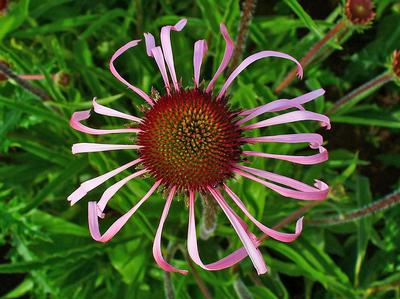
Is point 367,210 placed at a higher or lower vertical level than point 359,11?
lower

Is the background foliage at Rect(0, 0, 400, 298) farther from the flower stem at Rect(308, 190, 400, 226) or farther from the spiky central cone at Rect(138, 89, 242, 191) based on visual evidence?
the spiky central cone at Rect(138, 89, 242, 191)

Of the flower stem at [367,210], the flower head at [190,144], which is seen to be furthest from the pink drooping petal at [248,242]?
the flower stem at [367,210]

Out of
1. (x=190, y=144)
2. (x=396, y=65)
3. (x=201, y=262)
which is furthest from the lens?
(x=396, y=65)

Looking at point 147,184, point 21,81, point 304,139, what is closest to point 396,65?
point 304,139

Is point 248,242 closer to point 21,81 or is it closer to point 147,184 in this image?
point 147,184

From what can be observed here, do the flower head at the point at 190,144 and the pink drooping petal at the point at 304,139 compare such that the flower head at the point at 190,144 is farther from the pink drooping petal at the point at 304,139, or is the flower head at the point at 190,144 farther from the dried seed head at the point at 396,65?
the dried seed head at the point at 396,65

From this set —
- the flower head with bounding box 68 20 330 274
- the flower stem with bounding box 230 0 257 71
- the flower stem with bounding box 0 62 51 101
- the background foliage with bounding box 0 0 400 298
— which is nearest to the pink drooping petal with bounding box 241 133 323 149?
the flower head with bounding box 68 20 330 274

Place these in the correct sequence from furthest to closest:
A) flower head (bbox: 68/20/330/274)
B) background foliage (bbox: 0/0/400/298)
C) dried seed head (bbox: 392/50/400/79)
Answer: background foliage (bbox: 0/0/400/298) < dried seed head (bbox: 392/50/400/79) < flower head (bbox: 68/20/330/274)
